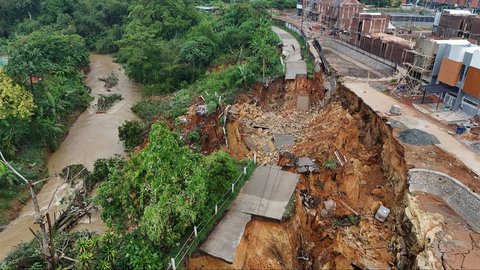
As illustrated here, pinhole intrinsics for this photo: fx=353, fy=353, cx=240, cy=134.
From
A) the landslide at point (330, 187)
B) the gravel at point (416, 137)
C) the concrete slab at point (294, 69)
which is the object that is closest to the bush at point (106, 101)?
the landslide at point (330, 187)

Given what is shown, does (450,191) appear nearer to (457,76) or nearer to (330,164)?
(330,164)

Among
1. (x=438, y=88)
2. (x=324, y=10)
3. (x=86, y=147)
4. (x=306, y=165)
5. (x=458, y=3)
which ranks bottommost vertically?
(x=86, y=147)

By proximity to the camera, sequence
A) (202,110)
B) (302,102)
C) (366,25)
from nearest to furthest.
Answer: (202,110) < (302,102) < (366,25)

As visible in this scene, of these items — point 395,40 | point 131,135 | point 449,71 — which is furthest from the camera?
point 395,40

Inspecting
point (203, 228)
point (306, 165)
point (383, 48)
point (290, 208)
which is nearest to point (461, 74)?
point (383, 48)

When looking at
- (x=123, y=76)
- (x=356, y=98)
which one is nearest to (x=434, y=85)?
(x=356, y=98)

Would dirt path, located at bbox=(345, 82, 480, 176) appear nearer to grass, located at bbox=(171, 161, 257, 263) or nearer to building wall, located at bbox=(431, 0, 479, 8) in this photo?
grass, located at bbox=(171, 161, 257, 263)

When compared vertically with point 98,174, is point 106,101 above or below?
above

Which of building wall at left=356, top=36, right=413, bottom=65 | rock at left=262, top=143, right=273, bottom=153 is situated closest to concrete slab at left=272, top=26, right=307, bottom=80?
building wall at left=356, top=36, right=413, bottom=65
